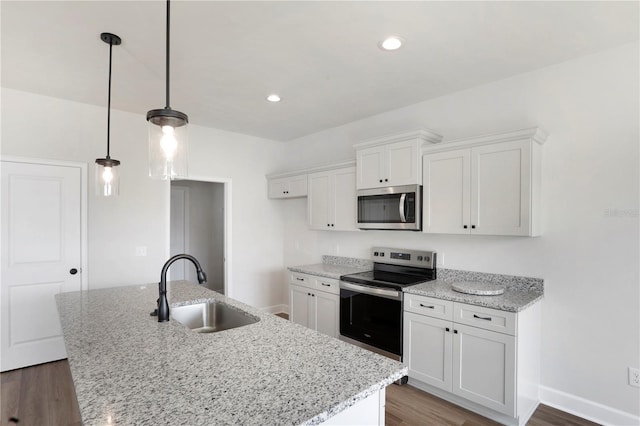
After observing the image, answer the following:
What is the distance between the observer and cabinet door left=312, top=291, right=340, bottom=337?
349cm

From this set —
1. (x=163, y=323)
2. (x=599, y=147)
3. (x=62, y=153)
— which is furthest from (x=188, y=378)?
(x=62, y=153)

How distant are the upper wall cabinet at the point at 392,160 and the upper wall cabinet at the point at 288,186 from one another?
3.38 feet

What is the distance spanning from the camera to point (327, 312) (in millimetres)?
3590

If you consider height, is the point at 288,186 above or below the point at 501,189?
above

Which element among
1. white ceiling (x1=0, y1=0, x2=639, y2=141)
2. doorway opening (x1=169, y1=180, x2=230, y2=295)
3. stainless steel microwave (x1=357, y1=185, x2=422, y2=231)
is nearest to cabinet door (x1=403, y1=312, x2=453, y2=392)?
stainless steel microwave (x1=357, y1=185, x2=422, y2=231)

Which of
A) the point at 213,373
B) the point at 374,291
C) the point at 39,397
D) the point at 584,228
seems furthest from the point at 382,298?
the point at 39,397

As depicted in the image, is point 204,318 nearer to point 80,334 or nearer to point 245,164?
point 80,334

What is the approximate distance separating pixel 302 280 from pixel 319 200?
98 centimetres

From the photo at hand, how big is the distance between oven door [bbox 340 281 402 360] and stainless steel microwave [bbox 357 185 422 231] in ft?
2.10

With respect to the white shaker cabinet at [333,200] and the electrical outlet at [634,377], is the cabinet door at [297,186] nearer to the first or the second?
the white shaker cabinet at [333,200]

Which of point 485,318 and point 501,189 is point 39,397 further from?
point 501,189

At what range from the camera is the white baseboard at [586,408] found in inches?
90.5

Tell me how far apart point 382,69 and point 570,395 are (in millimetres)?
2859

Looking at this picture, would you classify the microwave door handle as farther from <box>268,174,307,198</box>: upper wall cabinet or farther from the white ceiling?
<box>268,174,307,198</box>: upper wall cabinet
